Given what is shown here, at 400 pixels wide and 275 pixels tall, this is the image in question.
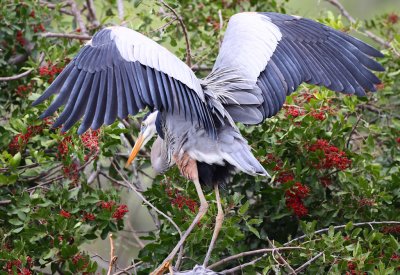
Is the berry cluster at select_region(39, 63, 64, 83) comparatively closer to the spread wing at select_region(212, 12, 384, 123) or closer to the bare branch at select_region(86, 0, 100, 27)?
the bare branch at select_region(86, 0, 100, 27)

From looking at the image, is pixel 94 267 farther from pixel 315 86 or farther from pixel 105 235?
pixel 315 86

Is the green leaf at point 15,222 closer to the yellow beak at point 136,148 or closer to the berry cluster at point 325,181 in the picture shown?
the yellow beak at point 136,148

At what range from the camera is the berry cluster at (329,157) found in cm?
463

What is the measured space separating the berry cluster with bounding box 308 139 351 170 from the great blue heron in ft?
0.94

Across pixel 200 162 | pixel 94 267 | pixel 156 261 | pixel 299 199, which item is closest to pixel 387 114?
pixel 299 199

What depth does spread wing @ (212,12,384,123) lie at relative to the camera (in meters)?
4.70

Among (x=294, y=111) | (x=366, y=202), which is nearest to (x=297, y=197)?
(x=366, y=202)

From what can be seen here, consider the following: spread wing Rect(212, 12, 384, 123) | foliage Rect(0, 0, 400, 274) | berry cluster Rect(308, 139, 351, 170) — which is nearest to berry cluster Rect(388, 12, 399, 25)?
foliage Rect(0, 0, 400, 274)

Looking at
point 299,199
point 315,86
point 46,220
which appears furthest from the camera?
point 315,86

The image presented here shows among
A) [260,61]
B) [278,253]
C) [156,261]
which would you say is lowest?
[156,261]

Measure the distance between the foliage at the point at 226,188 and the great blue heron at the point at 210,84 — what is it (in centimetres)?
15

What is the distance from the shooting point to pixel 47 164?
460 centimetres

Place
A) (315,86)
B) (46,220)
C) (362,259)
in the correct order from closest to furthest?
1. (362,259)
2. (46,220)
3. (315,86)

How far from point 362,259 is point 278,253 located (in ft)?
1.22
